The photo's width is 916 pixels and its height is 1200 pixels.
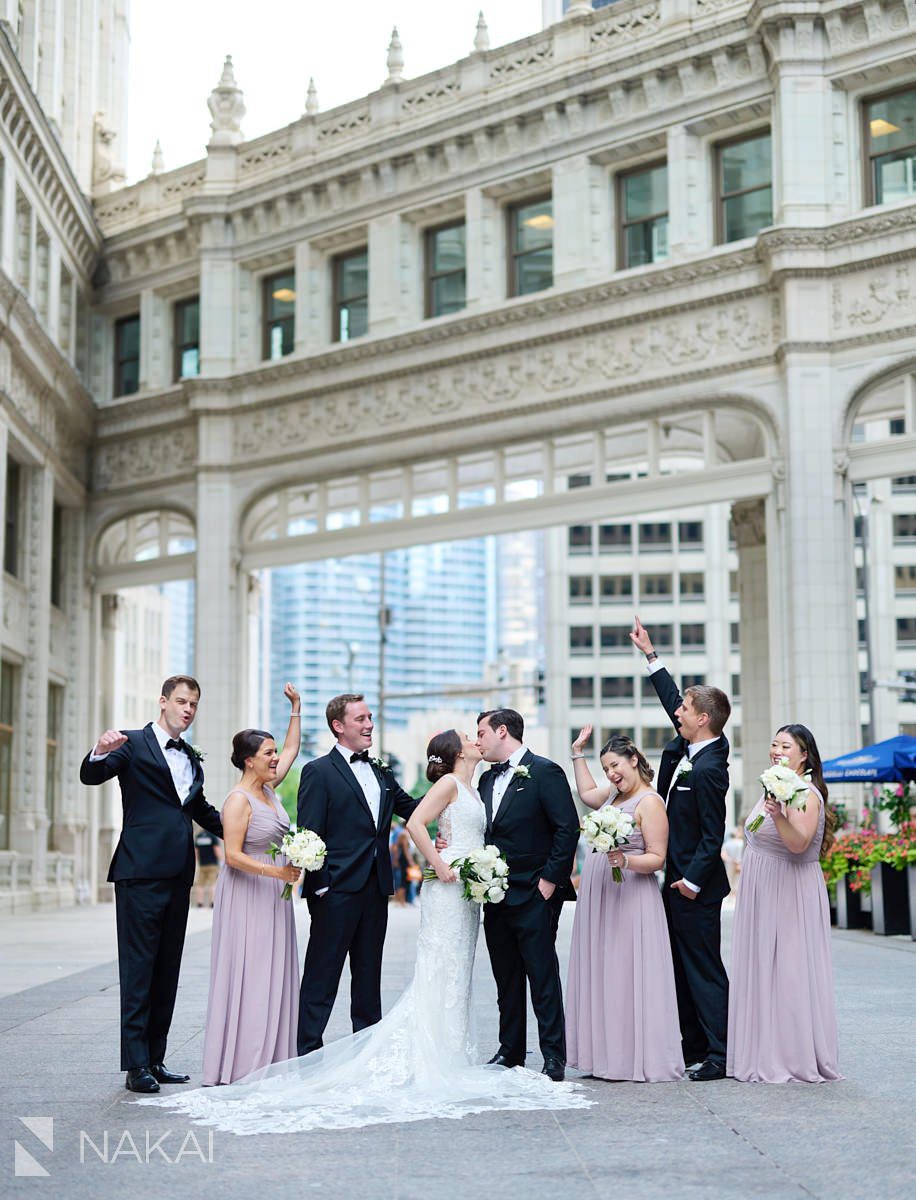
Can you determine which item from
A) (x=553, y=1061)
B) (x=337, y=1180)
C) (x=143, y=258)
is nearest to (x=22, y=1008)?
(x=553, y=1061)

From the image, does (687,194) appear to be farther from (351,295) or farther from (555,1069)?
(555,1069)

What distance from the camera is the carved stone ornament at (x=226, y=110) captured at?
33.8 metres

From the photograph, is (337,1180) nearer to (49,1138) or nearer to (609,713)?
(49,1138)

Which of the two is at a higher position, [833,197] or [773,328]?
[833,197]

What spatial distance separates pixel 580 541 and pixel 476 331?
69915mm

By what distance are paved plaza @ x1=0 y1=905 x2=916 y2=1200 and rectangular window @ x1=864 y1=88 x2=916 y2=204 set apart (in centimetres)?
1861

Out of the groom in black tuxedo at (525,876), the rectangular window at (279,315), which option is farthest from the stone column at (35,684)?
the groom in black tuxedo at (525,876)

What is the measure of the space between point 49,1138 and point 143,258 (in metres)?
30.1

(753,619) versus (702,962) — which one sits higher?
(753,619)

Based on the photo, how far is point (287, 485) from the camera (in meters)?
32.2

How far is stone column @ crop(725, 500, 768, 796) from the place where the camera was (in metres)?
29.5

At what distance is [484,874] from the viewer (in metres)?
8.74

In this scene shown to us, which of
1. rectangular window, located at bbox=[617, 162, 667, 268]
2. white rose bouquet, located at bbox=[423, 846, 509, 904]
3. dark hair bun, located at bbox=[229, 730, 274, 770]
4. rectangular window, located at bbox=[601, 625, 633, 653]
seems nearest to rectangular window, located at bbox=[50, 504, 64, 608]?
rectangular window, located at bbox=[617, 162, 667, 268]

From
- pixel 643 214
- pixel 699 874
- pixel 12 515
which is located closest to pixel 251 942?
pixel 699 874
